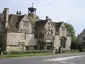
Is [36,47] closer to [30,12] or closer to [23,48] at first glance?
[23,48]

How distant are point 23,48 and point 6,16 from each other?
413 inches

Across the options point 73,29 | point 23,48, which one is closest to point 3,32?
point 23,48

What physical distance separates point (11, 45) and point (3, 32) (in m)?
4.20

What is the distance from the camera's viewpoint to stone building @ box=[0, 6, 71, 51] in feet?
249

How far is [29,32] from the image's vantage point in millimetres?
83625

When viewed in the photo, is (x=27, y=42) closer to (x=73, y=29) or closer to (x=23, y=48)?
(x=23, y=48)

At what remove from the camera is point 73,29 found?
144375 mm

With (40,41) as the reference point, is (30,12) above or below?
above

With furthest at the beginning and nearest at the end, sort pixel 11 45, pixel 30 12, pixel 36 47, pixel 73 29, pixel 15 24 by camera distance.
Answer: pixel 73 29 < pixel 30 12 < pixel 36 47 < pixel 15 24 < pixel 11 45

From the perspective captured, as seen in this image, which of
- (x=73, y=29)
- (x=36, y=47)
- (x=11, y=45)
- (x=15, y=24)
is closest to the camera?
(x=11, y=45)

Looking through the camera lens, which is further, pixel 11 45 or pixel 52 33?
pixel 52 33

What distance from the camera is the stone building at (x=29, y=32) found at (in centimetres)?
7602

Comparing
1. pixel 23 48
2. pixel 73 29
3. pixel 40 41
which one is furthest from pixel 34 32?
pixel 73 29

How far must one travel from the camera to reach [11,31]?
76.1 meters
